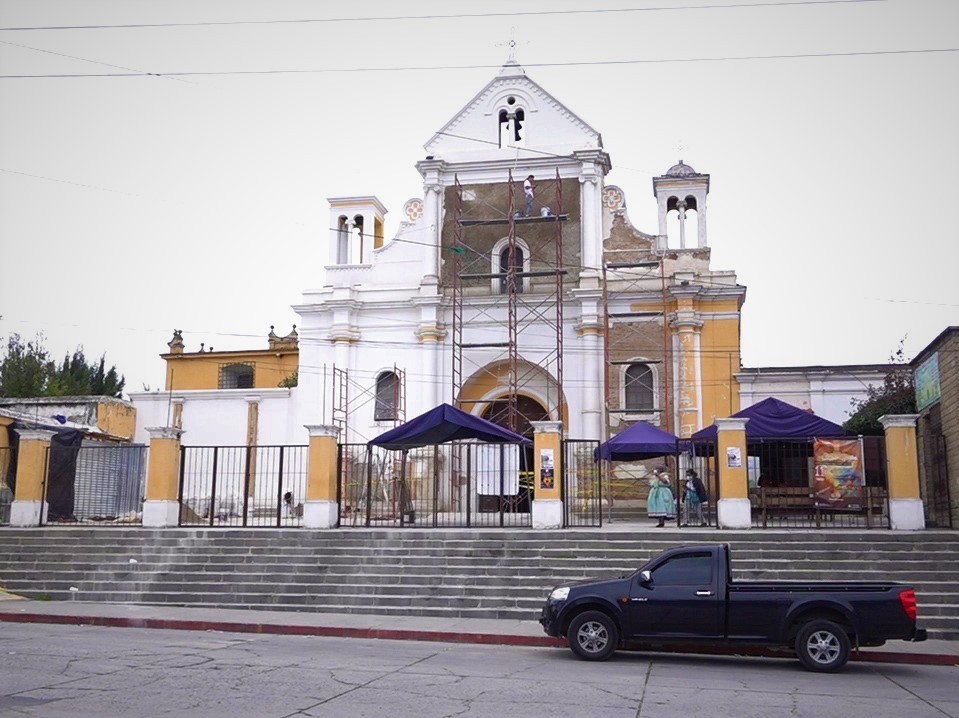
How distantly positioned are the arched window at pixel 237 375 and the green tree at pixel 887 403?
30061mm

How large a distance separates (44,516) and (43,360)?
1364 inches

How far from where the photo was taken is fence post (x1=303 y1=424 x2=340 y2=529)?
76.1 feet

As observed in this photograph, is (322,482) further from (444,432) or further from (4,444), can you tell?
(4,444)

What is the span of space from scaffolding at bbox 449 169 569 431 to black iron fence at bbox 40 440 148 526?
11.1 metres

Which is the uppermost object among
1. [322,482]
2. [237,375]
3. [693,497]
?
[237,375]

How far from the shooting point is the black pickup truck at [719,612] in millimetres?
12633

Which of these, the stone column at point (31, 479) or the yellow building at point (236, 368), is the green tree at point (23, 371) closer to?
the yellow building at point (236, 368)

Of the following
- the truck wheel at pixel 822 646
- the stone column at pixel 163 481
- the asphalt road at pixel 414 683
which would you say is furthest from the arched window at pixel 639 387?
the truck wheel at pixel 822 646

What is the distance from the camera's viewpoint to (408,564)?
19.8 m

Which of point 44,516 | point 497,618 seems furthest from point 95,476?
point 497,618

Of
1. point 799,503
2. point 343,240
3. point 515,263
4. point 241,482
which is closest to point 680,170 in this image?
point 515,263

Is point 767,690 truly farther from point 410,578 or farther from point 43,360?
point 43,360

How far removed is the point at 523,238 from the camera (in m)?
35.7

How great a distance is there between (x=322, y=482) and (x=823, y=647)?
43.9ft
